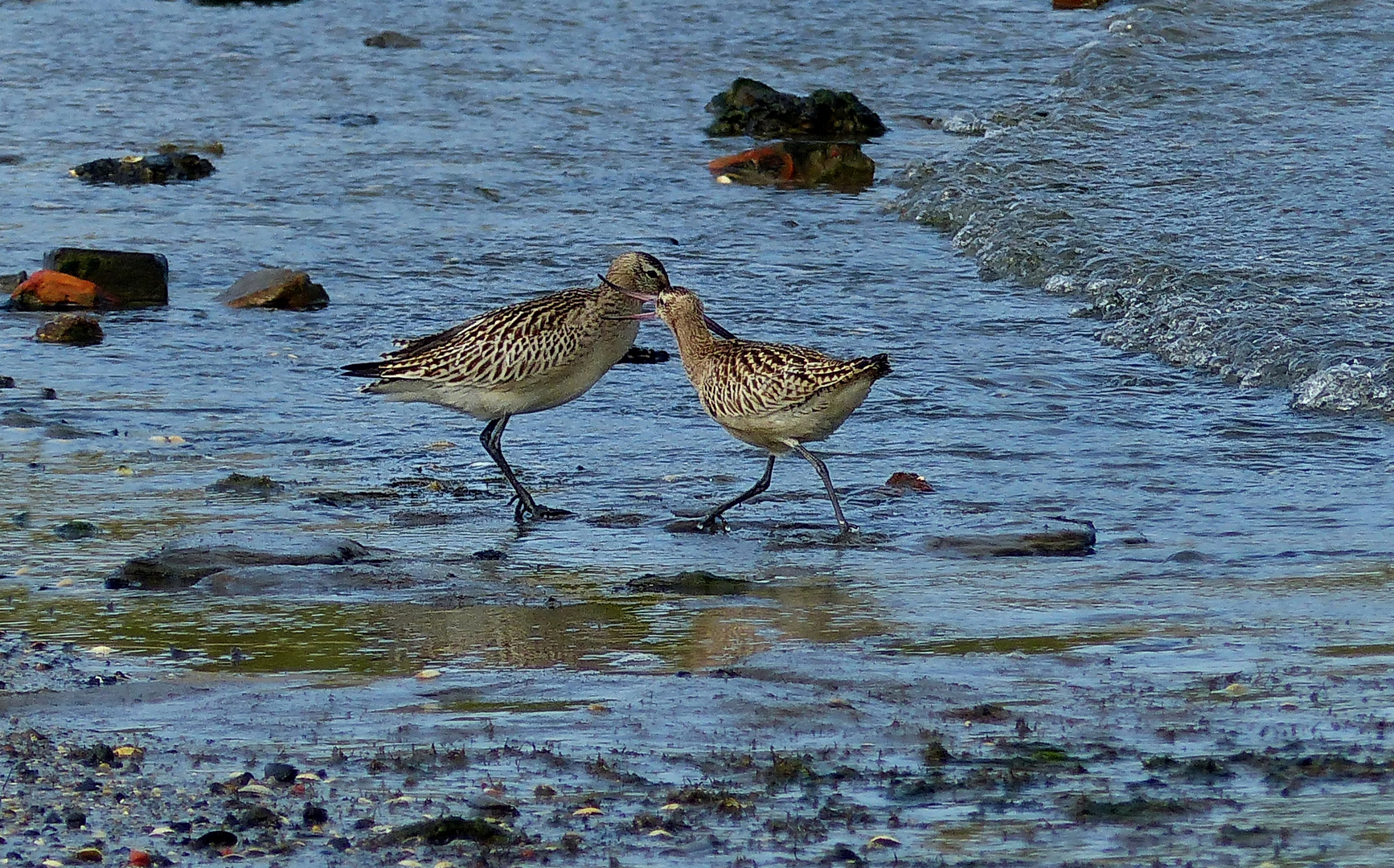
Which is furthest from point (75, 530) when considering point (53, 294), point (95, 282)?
point (95, 282)

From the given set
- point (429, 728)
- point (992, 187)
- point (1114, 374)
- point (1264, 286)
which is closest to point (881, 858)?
point (429, 728)

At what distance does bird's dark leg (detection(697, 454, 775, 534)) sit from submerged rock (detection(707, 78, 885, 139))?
842 centimetres

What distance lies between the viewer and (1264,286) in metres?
10.9

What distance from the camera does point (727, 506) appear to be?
7.43 m

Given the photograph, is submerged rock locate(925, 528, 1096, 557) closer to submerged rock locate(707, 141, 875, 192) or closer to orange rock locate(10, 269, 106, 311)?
orange rock locate(10, 269, 106, 311)

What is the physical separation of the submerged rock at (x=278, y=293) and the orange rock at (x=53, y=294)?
26.9 inches

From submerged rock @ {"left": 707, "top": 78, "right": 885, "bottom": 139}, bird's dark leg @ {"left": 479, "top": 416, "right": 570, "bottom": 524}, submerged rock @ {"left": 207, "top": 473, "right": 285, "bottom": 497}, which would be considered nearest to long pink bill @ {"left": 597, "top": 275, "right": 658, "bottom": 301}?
bird's dark leg @ {"left": 479, "top": 416, "right": 570, "bottom": 524}

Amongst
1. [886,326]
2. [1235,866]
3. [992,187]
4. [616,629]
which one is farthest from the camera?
[992,187]

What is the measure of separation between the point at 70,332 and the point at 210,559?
12.5ft

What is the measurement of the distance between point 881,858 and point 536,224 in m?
9.17

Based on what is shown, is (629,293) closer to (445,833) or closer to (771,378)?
(771,378)

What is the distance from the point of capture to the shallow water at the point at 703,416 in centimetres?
570

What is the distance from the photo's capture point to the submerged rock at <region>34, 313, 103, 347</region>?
32.4 ft

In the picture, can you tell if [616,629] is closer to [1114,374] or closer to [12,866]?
[12,866]
